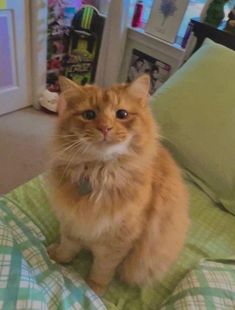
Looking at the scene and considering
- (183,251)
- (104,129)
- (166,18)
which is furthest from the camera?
(166,18)

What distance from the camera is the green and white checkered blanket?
812 mm

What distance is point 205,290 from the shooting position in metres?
0.92

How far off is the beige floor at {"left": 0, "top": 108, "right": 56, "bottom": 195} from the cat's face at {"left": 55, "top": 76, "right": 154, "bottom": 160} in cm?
99

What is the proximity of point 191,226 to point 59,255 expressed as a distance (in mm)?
508

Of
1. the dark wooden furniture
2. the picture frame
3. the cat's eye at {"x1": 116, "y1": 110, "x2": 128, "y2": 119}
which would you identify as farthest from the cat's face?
the picture frame

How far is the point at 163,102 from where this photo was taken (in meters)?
1.31

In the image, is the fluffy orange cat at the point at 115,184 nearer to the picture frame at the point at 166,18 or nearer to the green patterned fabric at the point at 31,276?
the green patterned fabric at the point at 31,276

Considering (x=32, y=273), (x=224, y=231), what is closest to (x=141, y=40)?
(x=224, y=231)

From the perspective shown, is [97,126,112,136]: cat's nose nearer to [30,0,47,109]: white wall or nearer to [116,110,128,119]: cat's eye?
[116,110,128,119]: cat's eye

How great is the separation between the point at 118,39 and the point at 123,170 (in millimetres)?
1608

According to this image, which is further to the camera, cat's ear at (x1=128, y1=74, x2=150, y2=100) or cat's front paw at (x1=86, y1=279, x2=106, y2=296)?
cat's front paw at (x1=86, y1=279, x2=106, y2=296)

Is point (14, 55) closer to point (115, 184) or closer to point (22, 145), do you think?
point (22, 145)

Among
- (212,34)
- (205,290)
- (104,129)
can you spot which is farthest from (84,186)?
(212,34)

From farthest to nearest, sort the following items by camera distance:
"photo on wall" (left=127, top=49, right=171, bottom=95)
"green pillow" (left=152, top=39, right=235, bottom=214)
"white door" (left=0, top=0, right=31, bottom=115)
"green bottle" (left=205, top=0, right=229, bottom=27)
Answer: "photo on wall" (left=127, top=49, right=171, bottom=95) → "white door" (left=0, top=0, right=31, bottom=115) → "green bottle" (left=205, top=0, right=229, bottom=27) → "green pillow" (left=152, top=39, right=235, bottom=214)
